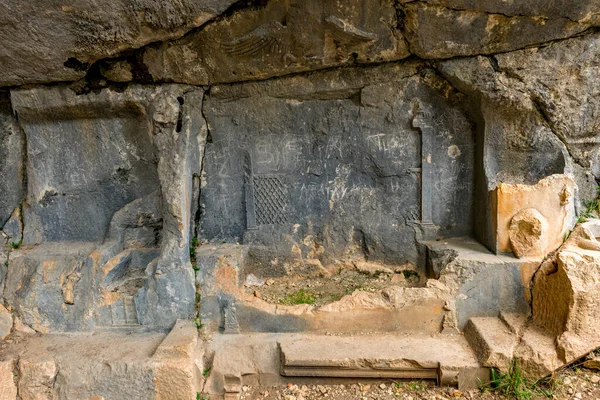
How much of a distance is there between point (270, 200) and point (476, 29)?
228 centimetres

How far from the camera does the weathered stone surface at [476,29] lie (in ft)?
9.47

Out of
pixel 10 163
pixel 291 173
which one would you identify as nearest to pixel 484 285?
pixel 291 173

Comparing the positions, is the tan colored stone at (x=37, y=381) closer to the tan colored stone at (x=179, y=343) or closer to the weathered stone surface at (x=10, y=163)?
the tan colored stone at (x=179, y=343)

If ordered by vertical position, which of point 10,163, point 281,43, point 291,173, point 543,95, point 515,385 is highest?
point 281,43

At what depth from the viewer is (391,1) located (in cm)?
289

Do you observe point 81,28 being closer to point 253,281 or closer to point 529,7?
point 253,281

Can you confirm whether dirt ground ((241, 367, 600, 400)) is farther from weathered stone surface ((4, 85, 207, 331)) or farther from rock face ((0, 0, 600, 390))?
weathered stone surface ((4, 85, 207, 331))

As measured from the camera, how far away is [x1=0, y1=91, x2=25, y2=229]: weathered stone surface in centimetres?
379

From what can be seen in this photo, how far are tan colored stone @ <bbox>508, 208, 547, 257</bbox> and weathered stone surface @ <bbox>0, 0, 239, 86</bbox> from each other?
2782mm

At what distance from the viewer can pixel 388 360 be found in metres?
2.90

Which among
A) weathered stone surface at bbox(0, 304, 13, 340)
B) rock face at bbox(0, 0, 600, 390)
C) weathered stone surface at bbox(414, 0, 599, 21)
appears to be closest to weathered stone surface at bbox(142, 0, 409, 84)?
rock face at bbox(0, 0, 600, 390)

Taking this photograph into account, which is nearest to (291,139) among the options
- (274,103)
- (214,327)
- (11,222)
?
(274,103)

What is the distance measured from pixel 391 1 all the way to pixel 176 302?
9.70 ft

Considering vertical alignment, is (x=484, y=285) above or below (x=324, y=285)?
above
